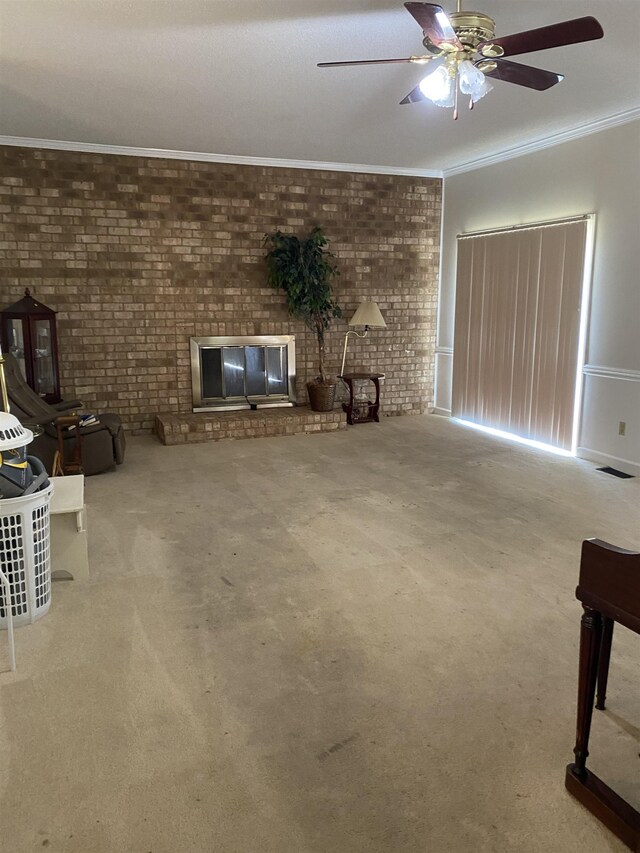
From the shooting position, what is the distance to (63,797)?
170 cm

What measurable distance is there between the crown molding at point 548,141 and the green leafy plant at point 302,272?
168cm

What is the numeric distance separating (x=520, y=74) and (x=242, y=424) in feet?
12.8

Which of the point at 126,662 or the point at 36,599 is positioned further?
the point at 36,599

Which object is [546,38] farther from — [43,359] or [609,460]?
[43,359]

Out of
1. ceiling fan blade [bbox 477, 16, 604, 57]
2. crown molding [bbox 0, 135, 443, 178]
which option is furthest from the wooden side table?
ceiling fan blade [bbox 477, 16, 604, 57]

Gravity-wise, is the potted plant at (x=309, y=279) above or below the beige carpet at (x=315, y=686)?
above

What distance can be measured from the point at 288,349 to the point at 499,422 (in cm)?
233

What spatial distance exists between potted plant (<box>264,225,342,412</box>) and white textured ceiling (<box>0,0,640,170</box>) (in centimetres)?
86

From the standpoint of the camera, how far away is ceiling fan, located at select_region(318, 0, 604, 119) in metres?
Answer: 2.43

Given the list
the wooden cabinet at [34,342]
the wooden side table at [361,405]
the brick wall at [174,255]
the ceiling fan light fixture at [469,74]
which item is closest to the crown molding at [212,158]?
the brick wall at [174,255]

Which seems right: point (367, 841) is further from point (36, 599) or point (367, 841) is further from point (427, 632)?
point (36, 599)

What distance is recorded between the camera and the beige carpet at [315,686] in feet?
5.37

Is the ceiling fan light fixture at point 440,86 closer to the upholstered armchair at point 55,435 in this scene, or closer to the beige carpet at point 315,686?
the beige carpet at point 315,686

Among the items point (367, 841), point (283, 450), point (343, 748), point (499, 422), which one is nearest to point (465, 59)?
point (343, 748)
